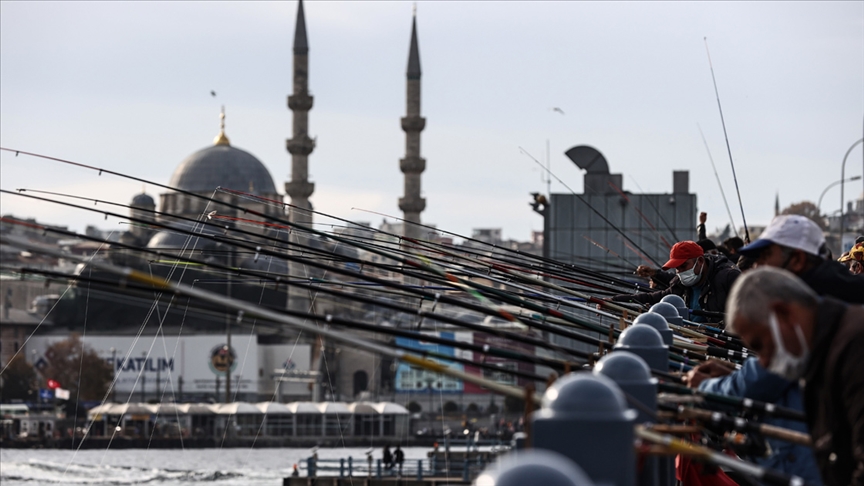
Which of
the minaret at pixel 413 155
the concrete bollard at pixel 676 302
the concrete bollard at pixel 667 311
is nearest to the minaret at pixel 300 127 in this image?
the minaret at pixel 413 155

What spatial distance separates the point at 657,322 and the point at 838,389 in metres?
1.57

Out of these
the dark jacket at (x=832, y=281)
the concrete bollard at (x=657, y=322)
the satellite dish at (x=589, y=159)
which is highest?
the satellite dish at (x=589, y=159)

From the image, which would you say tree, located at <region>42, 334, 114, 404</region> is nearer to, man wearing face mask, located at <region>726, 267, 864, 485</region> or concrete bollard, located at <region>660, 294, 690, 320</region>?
concrete bollard, located at <region>660, 294, 690, 320</region>

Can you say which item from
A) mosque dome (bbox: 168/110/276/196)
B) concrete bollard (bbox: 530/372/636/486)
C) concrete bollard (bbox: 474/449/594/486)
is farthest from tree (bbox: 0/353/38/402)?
concrete bollard (bbox: 474/449/594/486)

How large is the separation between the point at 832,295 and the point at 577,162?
24817 mm

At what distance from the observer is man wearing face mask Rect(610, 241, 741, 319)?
6.12 m

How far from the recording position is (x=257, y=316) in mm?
3887

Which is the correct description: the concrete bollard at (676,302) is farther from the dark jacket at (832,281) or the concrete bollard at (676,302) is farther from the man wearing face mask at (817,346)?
the man wearing face mask at (817,346)

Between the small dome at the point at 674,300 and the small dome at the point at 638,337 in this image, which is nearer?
the small dome at the point at 638,337

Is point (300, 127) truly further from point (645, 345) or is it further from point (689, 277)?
point (645, 345)

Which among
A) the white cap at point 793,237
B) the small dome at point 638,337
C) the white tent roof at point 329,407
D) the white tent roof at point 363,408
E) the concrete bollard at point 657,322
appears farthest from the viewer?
the white tent roof at point 329,407

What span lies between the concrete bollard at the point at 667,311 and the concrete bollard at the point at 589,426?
2869 mm

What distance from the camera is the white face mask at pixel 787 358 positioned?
2.74 meters

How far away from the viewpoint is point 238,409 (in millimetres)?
54688
